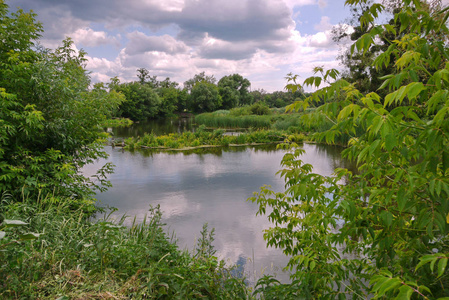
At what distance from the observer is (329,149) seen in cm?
1258

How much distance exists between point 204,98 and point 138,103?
37.5 ft

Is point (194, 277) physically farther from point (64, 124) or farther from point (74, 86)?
point (74, 86)

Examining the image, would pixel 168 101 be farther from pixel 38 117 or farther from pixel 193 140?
pixel 38 117

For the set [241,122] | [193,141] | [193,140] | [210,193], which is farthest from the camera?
[241,122]

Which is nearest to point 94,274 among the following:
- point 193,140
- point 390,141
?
point 390,141

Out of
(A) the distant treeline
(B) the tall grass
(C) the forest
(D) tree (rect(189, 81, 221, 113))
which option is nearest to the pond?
(C) the forest

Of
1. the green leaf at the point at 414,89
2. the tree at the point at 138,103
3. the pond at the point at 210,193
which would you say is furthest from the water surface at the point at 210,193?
the tree at the point at 138,103

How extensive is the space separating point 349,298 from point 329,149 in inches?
404

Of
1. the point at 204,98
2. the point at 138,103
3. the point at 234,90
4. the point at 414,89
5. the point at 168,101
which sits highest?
the point at 234,90

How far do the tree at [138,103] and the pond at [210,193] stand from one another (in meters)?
23.7

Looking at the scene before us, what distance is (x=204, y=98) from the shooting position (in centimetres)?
4409

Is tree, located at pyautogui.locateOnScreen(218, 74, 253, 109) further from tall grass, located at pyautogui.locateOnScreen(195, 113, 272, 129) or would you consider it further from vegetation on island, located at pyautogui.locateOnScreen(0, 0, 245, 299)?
vegetation on island, located at pyautogui.locateOnScreen(0, 0, 245, 299)

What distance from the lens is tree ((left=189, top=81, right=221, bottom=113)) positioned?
44.6 meters

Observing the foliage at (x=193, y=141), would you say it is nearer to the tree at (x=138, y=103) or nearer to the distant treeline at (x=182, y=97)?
Answer: the distant treeline at (x=182, y=97)
